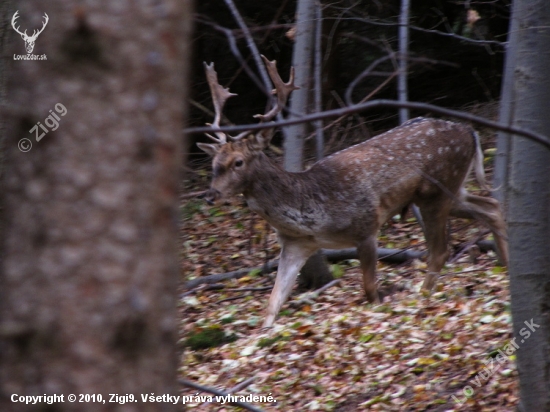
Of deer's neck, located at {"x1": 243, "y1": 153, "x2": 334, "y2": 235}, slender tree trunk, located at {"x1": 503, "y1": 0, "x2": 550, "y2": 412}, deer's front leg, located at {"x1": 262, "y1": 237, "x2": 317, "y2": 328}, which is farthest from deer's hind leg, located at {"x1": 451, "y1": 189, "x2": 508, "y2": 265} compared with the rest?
slender tree trunk, located at {"x1": 503, "y1": 0, "x2": 550, "y2": 412}

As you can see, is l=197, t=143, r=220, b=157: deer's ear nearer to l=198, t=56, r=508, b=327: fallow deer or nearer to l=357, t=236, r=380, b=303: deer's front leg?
l=198, t=56, r=508, b=327: fallow deer

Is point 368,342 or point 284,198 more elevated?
point 284,198

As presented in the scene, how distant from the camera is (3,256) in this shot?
2.21 meters

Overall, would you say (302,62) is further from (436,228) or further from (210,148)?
(436,228)

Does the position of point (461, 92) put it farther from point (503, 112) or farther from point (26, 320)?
point (26, 320)

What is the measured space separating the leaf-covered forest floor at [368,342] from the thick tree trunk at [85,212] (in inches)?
146

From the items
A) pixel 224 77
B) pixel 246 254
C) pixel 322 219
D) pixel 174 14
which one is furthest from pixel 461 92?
pixel 174 14

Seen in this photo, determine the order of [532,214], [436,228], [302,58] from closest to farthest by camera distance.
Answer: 1. [532,214]
2. [302,58]
3. [436,228]

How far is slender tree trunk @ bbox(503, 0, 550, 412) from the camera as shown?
13.8 ft
